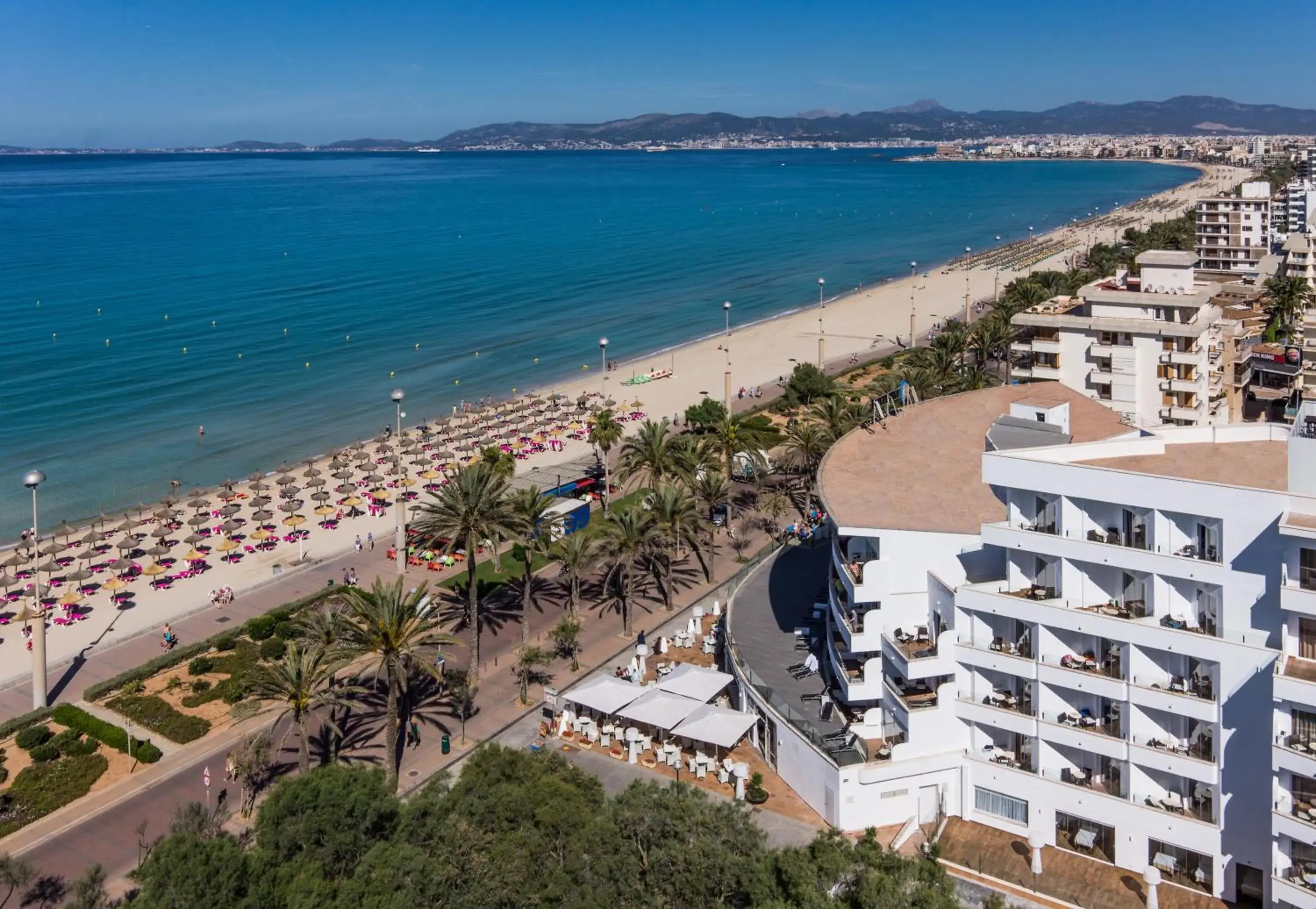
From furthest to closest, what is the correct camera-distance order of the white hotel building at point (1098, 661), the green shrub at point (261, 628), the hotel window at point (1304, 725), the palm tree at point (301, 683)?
the green shrub at point (261, 628), the palm tree at point (301, 683), the white hotel building at point (1098, 661), the hotel window at point (1304, 725)

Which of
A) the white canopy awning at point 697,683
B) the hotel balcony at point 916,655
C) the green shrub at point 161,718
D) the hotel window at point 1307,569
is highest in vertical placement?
the hotel window at point 1307,569

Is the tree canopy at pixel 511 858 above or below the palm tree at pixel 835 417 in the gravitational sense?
below

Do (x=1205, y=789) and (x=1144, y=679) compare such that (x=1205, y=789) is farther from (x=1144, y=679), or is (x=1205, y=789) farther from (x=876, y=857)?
(x=876, y=857)

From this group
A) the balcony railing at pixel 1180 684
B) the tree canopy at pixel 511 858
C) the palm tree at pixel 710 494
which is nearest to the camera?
the tree canopy at pixel 511 858

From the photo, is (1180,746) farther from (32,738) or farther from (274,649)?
(32,738)

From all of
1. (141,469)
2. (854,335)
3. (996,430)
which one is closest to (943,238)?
(854,335)

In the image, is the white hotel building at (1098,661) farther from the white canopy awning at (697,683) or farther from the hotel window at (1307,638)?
the white canopy awning at (697,683)

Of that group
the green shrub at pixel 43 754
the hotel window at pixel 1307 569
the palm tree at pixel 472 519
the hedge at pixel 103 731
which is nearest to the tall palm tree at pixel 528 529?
the palm tree at pixel 472 519
